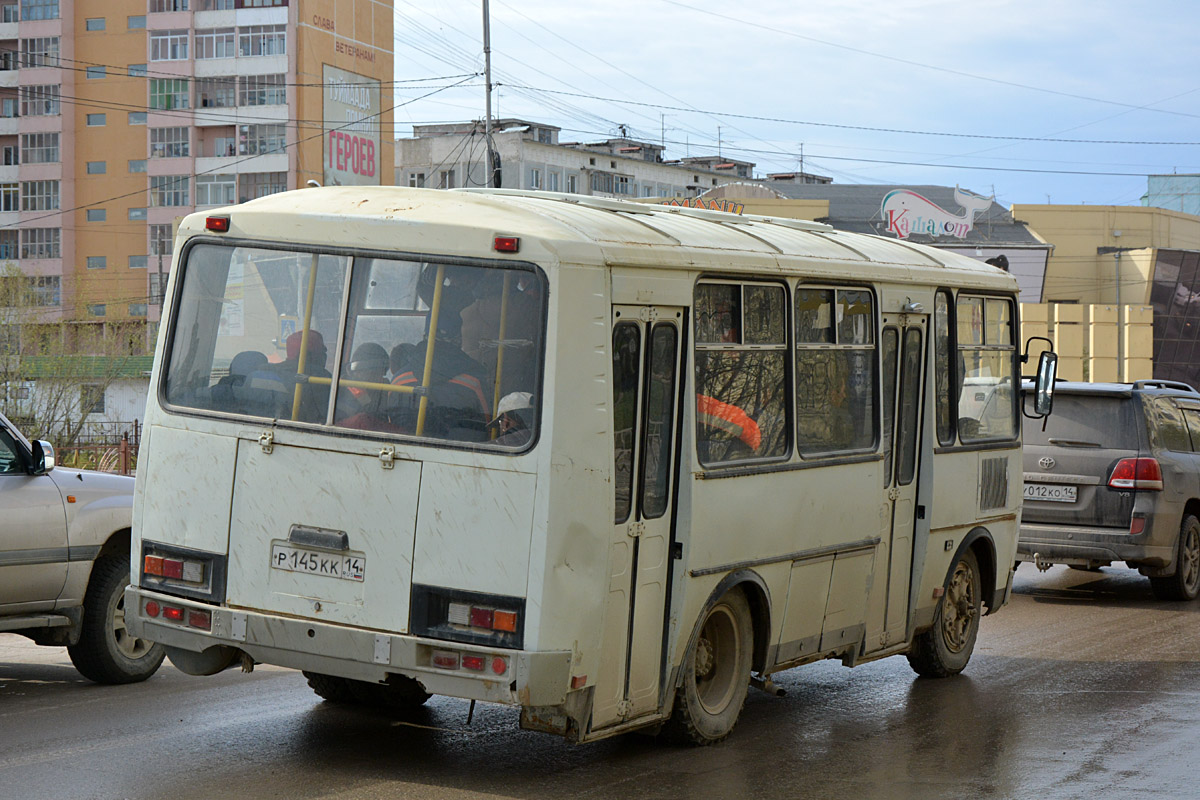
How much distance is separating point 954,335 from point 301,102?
74703 millimetres

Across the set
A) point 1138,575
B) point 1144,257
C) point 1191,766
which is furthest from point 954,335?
point 1144,257

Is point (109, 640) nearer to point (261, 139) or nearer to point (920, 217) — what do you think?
point (920, 217)

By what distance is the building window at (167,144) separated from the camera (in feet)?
271

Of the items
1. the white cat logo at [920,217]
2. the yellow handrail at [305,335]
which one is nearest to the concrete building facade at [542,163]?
the white cat logo at [920,217]

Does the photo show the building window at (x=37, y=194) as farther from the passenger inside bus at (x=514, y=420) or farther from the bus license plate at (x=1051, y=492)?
the passenger inside bus at (x=514, y=420)

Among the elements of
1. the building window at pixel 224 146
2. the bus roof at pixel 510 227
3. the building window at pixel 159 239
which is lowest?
the bus roof at pixel 510 227

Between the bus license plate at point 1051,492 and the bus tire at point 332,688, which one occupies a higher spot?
the bus license plate at point 1051,492

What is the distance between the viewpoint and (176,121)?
82.2 m

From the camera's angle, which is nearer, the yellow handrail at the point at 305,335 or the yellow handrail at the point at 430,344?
the yellow handrail at the point at 430,344

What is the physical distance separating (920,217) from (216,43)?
47353mm

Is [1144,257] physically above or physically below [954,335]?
above

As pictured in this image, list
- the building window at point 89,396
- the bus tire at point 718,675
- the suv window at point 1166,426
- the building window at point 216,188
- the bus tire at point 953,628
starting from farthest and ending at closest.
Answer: the building window at point 216,188
the building window at point 89,396
the suv window at point 1166,426
the bus tire at point 953,628
the bus tire at point 718,675

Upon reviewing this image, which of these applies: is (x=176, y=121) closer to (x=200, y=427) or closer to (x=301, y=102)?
(x=301, y=102)

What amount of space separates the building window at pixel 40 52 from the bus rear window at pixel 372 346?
279 feet
